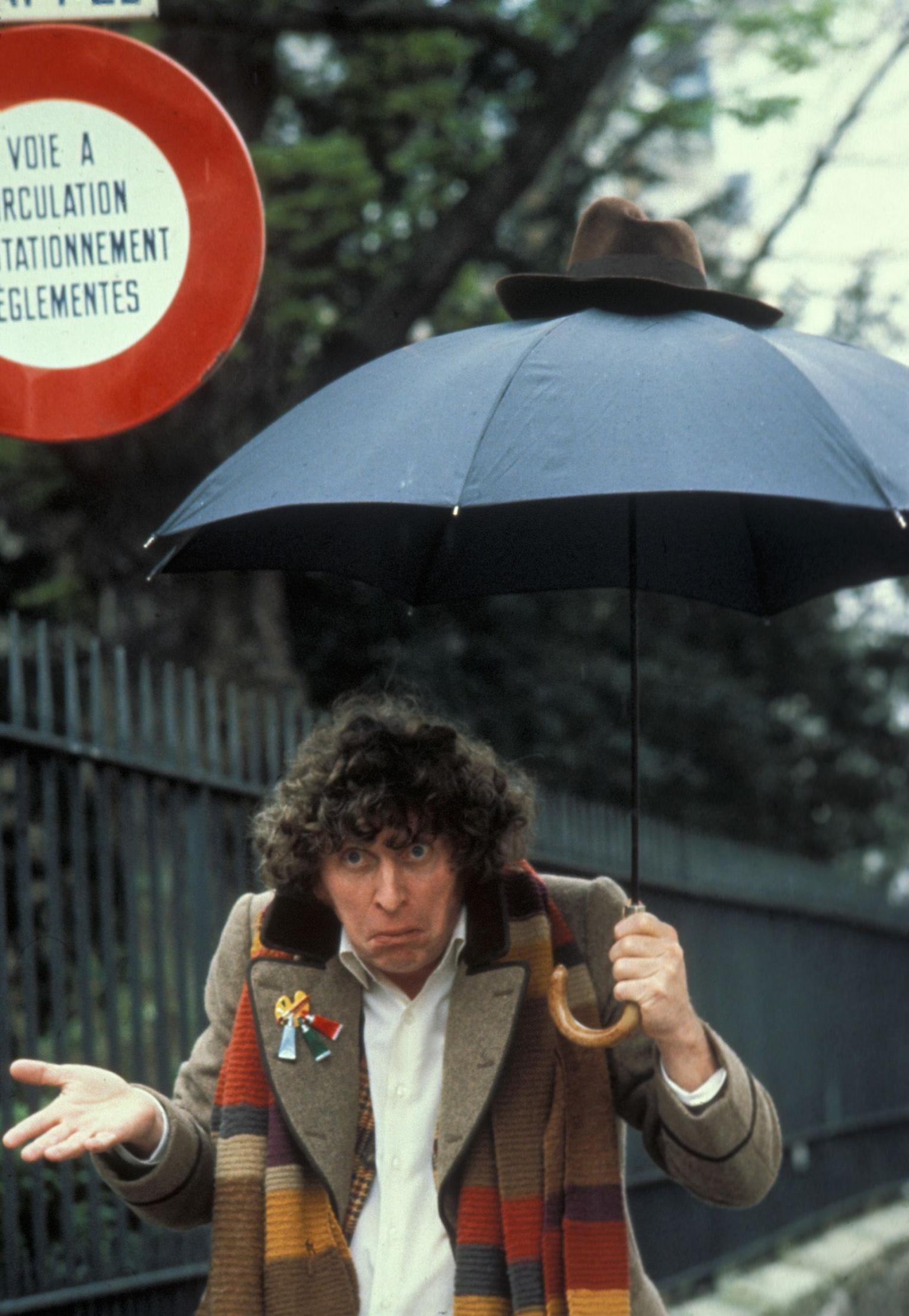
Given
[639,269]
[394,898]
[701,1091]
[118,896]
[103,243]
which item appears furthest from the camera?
[118,896]

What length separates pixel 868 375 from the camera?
8.93 ft

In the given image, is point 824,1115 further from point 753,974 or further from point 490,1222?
point 490,1222

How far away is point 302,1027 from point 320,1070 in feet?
0.24

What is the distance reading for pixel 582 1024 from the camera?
2.64 meters

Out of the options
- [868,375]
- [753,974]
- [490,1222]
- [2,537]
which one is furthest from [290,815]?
[2,537]

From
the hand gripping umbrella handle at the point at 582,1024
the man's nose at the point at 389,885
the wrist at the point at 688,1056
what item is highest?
the man's nose at the point at 389,885

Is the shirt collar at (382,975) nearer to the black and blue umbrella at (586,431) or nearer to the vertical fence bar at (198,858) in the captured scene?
the black and blue umbrella at (586,431)

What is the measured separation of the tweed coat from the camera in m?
2.53

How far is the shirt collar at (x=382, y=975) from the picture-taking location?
2730 mm

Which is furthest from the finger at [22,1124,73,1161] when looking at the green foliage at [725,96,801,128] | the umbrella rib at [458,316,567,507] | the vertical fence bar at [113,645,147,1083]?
the green foliage at [725,96,801,128]

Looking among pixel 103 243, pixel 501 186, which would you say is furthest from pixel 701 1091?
pixel 501 186

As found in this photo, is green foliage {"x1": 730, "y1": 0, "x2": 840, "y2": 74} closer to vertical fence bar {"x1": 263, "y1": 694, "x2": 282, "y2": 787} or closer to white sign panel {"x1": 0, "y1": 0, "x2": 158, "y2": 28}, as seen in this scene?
vertical fence bar {"x1": 263, "y1": 694, "x2": 282, "y2": 787}

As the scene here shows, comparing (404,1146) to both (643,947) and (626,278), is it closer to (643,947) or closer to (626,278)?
(643,947)

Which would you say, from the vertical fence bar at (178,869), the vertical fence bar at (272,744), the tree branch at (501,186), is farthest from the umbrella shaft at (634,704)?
the tree branch at (501,186)
